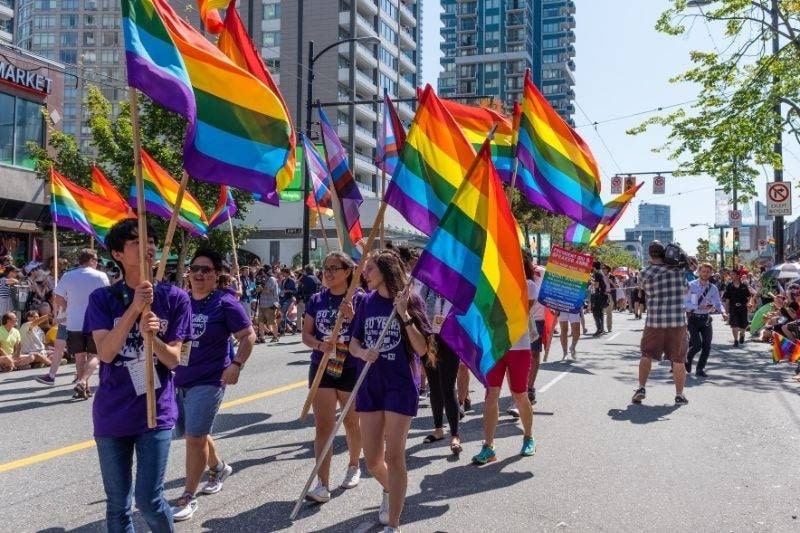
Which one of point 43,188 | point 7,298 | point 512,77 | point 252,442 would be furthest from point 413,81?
point 252,442

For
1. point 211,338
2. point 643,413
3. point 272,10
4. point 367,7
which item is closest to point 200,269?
point 211,338

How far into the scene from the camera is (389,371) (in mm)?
4688

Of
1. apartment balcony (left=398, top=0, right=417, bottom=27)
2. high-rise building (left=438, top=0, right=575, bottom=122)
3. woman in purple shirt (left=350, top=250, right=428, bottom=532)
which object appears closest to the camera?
woman in purple shirt (left=350, top=250, right=428, bottom=532)

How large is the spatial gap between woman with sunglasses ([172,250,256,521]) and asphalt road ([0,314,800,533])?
365 millimetres

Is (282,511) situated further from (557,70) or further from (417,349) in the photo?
(557,70)

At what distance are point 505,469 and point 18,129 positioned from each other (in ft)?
76.6

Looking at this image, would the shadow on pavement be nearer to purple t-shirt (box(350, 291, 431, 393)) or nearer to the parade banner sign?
the parade banner sign

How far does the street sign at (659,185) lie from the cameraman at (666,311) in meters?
28.4

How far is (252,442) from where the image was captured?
7.12m

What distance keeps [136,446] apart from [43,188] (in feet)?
79.9

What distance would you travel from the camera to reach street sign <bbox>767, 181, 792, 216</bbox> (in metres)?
21.9

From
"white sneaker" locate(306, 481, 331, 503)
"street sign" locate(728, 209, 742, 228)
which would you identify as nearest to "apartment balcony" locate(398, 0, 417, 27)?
"street sign" locate(728, 209, 742, 228)

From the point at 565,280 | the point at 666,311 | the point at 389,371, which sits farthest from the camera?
the point at 565,280

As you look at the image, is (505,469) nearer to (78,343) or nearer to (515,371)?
(515,371)
